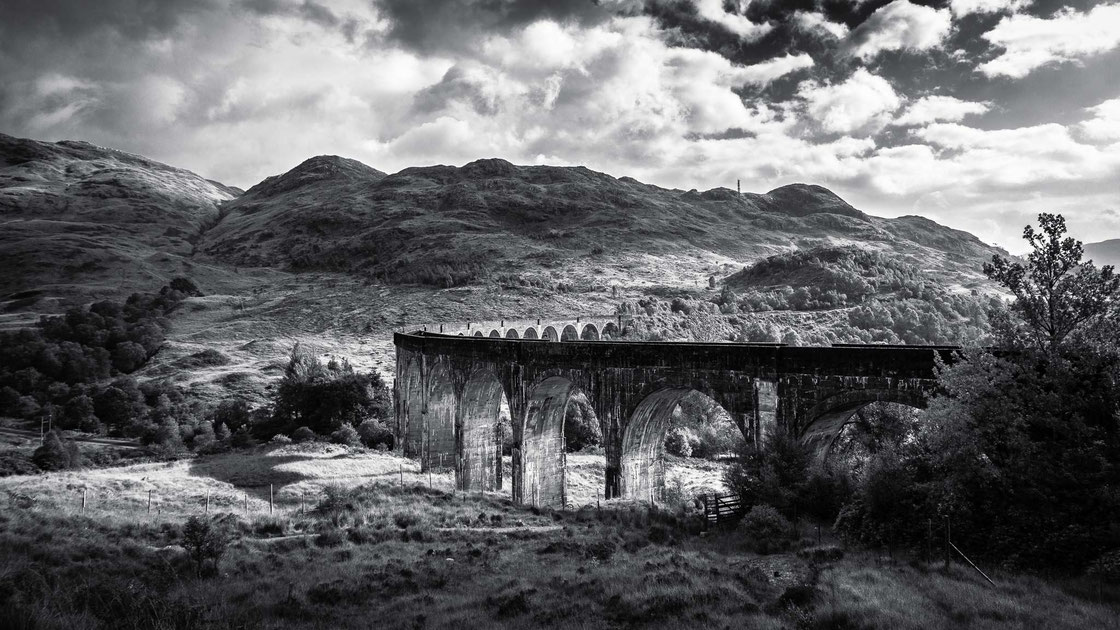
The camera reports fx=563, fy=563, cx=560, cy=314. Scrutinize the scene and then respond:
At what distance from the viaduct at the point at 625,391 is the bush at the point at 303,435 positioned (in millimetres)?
10311

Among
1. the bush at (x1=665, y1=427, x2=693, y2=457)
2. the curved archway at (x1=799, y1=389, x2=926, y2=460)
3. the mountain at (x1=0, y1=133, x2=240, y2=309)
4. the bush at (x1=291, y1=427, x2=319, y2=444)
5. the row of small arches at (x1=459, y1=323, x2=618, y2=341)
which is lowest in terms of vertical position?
the bush at (x1=665, y1=427, x2=693, y2=457)

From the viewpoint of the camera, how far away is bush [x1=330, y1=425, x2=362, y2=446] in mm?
42781

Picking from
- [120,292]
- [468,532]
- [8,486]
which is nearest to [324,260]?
[120,292]

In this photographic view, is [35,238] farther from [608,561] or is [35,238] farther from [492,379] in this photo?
[608,561]

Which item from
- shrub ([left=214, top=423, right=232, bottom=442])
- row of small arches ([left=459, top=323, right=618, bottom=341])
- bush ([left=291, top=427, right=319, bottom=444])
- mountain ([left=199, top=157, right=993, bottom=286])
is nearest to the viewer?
bush ([left=291, top=427, right=319, bottom=444])

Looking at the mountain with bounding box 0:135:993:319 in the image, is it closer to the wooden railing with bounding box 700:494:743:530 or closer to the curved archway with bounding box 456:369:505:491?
the curved archway with bounding box 456:369:505:491

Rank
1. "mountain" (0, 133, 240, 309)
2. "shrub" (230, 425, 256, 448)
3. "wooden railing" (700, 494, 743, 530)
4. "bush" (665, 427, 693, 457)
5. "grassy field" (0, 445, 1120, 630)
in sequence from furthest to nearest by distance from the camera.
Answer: "mountain" (0, 133, 240, 309), "bush" (665, 427, 693, 457), "shrub" (230, 425, 256, 448), "wooden railing" (700, 494, 743, 530), "grassy field" (0, 445, 1120, 630)

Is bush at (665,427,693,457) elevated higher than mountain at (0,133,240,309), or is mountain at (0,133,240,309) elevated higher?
mountain at (0,133,240,309)

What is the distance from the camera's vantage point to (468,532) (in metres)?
22.5

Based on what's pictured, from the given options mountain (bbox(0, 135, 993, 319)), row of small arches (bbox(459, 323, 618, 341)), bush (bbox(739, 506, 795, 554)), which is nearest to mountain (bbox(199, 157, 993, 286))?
mountain (bbox(0, 135, 993, 319))

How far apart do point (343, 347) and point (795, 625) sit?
2567 inches

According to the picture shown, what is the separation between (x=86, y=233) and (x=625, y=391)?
167537mm

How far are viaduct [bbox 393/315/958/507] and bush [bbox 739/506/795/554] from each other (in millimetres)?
2694

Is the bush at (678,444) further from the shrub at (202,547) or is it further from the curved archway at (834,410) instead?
the shrub at (202,547)
